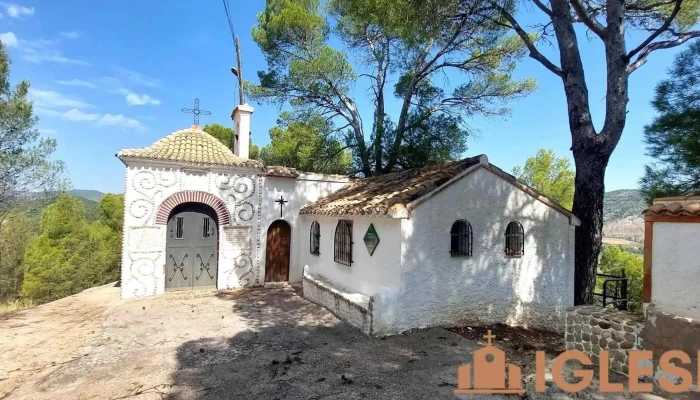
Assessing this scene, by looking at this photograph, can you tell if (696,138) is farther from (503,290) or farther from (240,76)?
(240,76)

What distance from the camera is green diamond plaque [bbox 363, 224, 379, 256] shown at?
759 cm

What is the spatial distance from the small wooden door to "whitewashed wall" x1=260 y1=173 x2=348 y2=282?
0.18m

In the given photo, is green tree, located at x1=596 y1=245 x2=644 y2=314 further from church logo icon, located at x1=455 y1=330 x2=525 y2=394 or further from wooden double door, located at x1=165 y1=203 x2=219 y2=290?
wooden double door, located at x1=165 y1=203 x2=219 y2=290

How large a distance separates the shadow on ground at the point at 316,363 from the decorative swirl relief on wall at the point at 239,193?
4155mm

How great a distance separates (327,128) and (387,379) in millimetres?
12579

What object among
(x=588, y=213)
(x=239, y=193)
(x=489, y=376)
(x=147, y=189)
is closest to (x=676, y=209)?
(x=489, y=376)

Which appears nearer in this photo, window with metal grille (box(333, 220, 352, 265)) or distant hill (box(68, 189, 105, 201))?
window with metal grille (box(333, 220, 352, 265))

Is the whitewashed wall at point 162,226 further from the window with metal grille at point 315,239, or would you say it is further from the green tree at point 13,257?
the green tree at point 13,257

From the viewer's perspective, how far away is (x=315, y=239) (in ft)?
36.7

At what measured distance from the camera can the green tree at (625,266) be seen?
18.2 meters

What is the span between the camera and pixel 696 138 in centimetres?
951

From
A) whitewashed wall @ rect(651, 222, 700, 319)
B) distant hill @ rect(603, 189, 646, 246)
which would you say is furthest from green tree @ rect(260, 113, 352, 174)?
distant hill @ rect(603, 189, 646, 246)

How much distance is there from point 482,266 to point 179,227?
8.69 meters

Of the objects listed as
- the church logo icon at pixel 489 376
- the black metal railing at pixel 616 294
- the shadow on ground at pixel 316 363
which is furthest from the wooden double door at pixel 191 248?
the black metal railing at pixel 616 294
